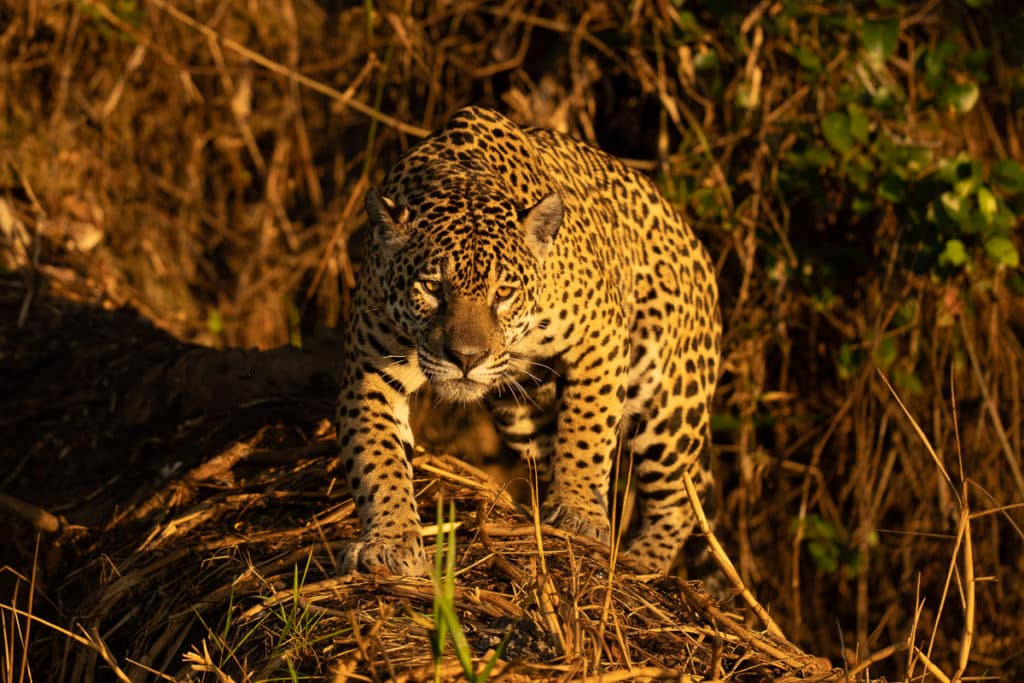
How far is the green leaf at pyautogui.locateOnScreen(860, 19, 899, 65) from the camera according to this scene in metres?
7.22

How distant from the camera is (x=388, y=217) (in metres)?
4.95

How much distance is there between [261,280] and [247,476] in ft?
13.2

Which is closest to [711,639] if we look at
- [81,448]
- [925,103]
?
[81,448]

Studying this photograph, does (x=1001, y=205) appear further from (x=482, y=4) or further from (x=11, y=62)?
(x=11, y=62)

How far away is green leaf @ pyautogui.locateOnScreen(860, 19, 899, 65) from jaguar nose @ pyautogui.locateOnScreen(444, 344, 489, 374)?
11.8 ft

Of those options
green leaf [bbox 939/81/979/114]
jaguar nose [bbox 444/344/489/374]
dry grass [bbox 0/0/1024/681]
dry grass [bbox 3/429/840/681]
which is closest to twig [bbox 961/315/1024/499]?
dry grass [bbox 0/0/1024/681]

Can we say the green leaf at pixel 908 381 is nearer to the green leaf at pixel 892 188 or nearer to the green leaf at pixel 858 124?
the green leaf at pixel 892 188

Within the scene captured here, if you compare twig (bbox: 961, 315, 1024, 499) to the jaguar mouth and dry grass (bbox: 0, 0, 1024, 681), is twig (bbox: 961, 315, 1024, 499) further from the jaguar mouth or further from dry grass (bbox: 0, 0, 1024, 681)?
the jaguar mouth

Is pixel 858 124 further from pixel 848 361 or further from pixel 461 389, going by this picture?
pixel 461 389

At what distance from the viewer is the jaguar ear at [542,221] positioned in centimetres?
498

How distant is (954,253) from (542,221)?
2992 mm

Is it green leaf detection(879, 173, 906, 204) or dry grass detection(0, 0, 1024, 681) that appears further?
green leaf detection(879, 173, 906, 204)

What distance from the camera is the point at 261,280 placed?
955 cm

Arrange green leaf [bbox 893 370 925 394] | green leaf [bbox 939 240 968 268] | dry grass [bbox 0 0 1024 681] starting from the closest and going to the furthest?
dry grass [bbox 0 0 1024 681] → green leaf [bbox 939 240 968 268] → green leaf [bbox 893 370 925 394]
